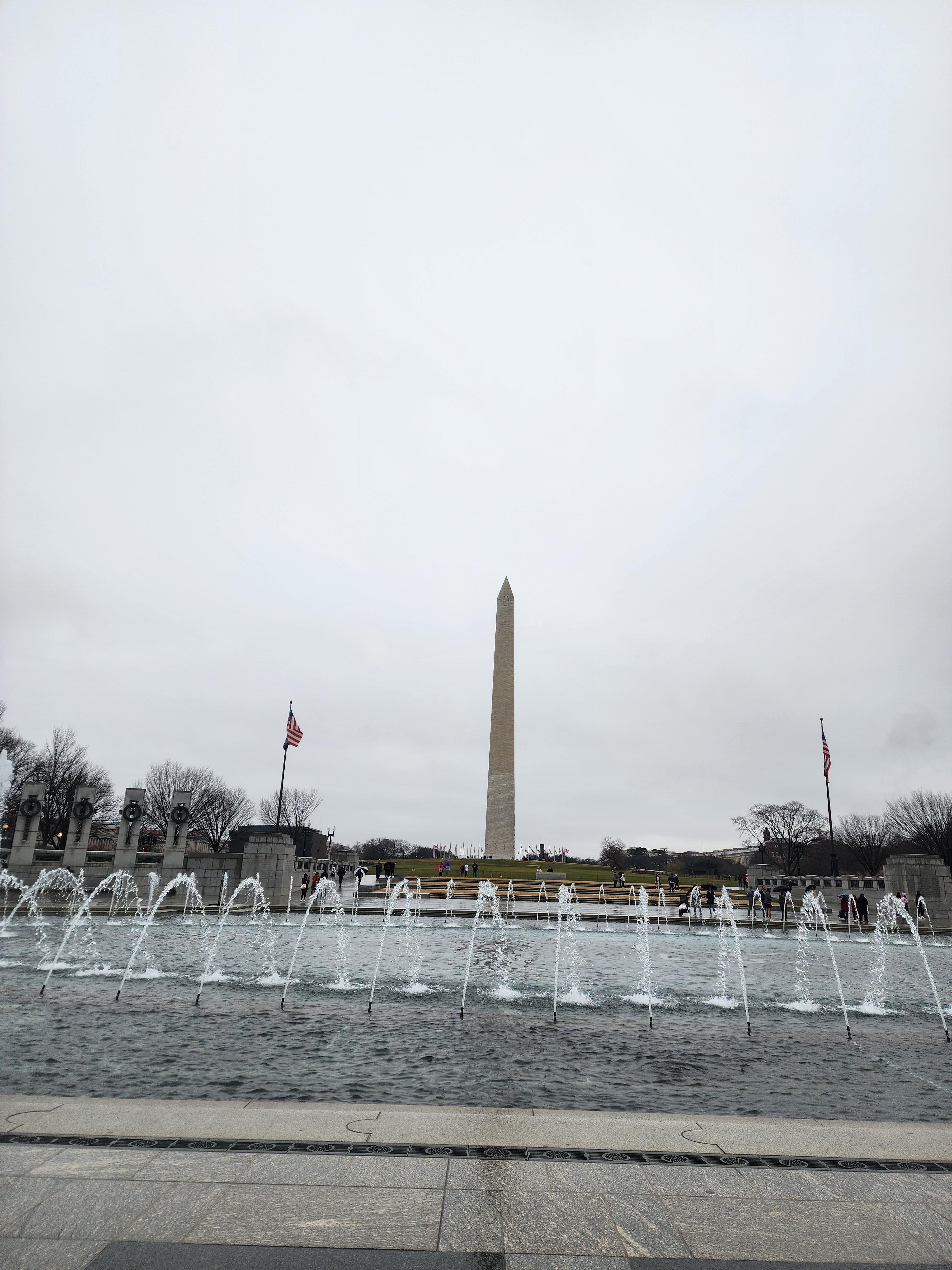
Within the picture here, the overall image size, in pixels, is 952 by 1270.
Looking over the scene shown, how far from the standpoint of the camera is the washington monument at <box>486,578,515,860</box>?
53719 mm

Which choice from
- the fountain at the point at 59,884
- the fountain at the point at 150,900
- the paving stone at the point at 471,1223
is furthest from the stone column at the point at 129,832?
the paving stone at the point at 471,1223

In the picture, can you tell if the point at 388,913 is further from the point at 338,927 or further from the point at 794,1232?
the point at 794,1232

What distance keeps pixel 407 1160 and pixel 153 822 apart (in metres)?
74.1

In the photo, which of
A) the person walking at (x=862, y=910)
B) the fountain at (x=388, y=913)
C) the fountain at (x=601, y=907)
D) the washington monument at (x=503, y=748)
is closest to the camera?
Answer: the fountain at (x=388, y=913)

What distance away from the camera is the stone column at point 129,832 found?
30672 mm

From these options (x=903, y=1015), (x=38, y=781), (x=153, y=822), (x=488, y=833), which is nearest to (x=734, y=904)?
(x=488, y=833)

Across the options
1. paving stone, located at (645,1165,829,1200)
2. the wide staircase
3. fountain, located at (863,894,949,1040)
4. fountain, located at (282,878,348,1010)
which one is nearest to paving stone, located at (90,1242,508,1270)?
paving stone, located at (645,1165,829,1200)

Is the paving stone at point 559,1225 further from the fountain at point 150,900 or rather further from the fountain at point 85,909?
the fountain at point 85,909

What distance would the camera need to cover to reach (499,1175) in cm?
473

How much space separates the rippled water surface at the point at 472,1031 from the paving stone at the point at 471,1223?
8.74 feet

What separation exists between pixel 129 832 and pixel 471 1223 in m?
30.6

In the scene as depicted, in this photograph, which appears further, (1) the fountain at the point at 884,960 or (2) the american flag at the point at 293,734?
(2) the american flag at the point at 293,734

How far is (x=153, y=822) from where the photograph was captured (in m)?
71.6

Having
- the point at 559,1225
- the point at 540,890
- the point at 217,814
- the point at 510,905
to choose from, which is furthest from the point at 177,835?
the point at 217,814
